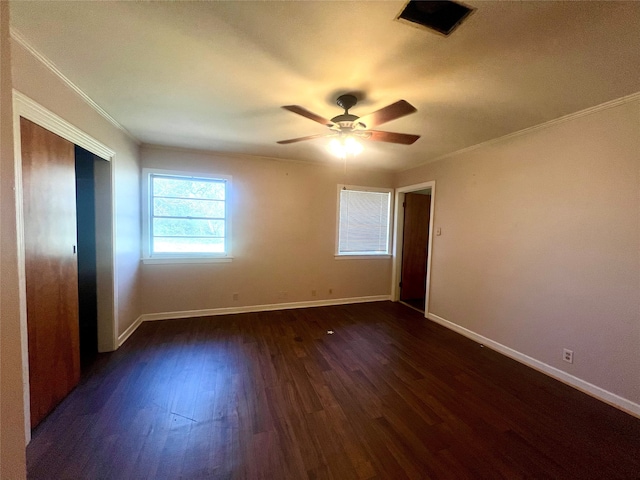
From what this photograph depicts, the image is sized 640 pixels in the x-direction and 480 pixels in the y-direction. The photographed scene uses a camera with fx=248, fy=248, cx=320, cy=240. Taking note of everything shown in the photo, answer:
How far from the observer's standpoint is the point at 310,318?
3.81 meters

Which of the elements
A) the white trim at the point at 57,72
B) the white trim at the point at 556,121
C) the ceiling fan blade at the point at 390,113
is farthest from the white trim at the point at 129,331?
the white trim at the point at 556,121

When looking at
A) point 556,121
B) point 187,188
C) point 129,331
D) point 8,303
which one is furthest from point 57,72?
point 556,121

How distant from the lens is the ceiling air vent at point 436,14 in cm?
120

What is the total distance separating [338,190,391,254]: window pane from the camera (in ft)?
14.8

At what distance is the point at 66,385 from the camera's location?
1.99 metres

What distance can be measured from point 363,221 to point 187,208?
2948mm

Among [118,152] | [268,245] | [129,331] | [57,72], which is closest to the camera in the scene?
[57,72]

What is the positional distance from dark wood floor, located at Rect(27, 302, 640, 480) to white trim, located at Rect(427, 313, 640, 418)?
0.30ft

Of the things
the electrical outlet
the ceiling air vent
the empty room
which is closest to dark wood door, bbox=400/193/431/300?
the empty room

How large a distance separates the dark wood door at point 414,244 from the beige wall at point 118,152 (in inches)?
169

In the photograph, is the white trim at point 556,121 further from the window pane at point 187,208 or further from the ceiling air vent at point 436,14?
the window pane at point 187,208

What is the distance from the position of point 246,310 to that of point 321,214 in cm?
201

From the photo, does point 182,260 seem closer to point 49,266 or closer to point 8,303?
point 49,266

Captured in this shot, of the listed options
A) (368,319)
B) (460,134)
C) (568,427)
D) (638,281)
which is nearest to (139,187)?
(368,319)
